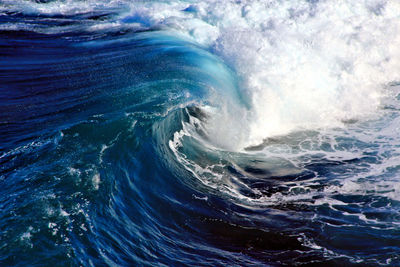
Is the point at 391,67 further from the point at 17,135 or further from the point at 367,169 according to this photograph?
the point at 17,135

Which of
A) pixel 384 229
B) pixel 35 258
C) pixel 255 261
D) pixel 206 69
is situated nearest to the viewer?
pixel 35 258

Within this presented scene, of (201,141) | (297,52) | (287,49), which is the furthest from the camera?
(297,52)

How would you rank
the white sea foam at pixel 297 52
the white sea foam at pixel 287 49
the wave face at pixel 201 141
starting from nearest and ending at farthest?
the wave face at pixel 201 141 → the white sea foam at pixel 287 49 → the white sea foam at pixel 297 52

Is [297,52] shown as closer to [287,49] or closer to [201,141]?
[287,49]

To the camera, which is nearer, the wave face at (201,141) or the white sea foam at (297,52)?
the wave face at (201,141)

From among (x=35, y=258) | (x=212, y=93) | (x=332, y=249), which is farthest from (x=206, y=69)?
(x=35, y=258)

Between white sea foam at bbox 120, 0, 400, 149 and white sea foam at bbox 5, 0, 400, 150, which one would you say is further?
white sea foam at bbox 120, 0, 400, 149

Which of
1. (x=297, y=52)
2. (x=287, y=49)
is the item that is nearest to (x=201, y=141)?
(x=287, y=49)

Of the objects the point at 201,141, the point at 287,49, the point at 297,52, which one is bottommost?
the point at 201,141
